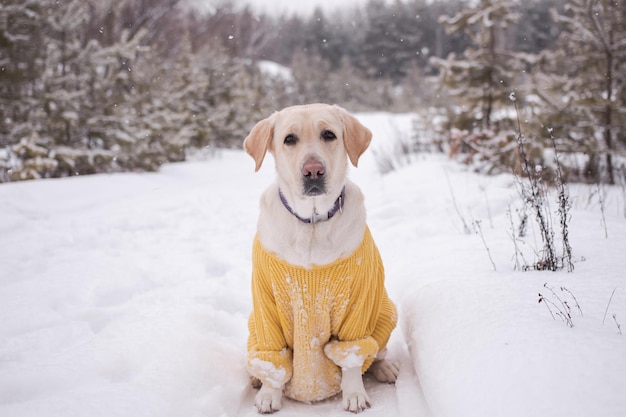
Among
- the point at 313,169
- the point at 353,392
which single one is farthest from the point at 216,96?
the point at 353,392

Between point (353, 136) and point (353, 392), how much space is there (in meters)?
1.45

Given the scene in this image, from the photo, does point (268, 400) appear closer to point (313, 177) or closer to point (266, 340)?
point (266, 340)

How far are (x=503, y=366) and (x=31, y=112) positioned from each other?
8.36 meters

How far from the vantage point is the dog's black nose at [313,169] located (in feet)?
6.54

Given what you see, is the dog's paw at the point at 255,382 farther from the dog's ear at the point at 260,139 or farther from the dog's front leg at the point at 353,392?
the dog's ear at the point at 260,139

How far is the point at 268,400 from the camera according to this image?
2.07 meters

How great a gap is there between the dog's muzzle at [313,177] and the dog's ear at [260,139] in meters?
0.39

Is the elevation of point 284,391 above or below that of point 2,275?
below

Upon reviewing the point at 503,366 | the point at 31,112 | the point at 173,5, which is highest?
the point at 173,5

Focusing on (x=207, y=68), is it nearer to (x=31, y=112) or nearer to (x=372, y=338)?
(x=31, y=112)

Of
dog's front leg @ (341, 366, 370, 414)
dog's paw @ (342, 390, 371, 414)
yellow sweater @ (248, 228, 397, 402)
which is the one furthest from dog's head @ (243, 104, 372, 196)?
dog's paw @ (342, 390, 371, 414)

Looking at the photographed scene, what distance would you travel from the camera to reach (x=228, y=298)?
313 cm

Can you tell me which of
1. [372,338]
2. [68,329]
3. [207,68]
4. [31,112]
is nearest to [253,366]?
[372,338]

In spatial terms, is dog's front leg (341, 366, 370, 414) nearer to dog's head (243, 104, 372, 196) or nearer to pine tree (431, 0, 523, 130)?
dog's head (243, 104, 372, 196)
